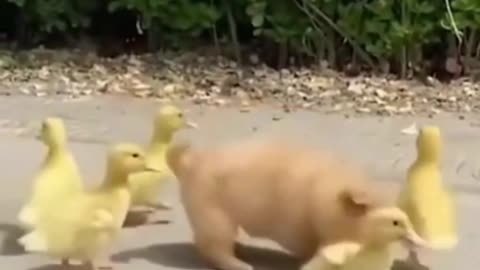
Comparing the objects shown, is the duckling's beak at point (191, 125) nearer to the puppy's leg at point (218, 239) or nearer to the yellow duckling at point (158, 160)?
the yellow duckling at point (158, 160)

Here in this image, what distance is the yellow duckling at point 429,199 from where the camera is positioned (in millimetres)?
2521

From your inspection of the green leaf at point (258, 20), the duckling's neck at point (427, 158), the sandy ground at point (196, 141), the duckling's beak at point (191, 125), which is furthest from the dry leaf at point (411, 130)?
the duckling's neck at point (427, 158)

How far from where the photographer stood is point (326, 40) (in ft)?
14.8

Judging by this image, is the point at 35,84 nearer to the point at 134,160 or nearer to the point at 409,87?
the point at 409,87

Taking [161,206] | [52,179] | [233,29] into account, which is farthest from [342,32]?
[52,179]

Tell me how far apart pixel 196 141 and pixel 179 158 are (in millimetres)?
985

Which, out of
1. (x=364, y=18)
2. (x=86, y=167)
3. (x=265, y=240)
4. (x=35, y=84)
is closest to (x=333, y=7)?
(x=364, y=18)

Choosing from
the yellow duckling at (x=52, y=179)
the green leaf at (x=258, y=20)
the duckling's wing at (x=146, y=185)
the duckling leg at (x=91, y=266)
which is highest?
the yellow duckling at (x=52, y=179)

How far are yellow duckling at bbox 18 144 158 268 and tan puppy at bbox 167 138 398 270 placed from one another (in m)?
0.12

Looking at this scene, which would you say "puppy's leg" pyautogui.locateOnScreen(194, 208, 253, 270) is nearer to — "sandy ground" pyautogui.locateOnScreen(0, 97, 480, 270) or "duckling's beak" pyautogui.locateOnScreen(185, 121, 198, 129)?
"sandy ground" pyautogui.locateOnScreen(0, 97, 480, 270)

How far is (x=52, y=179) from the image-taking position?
2.62 m

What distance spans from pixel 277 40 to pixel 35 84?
0.75m

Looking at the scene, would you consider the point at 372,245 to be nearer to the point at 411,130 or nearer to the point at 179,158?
the point at 179,158

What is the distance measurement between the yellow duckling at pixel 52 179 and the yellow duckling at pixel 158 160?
0.17 meters
